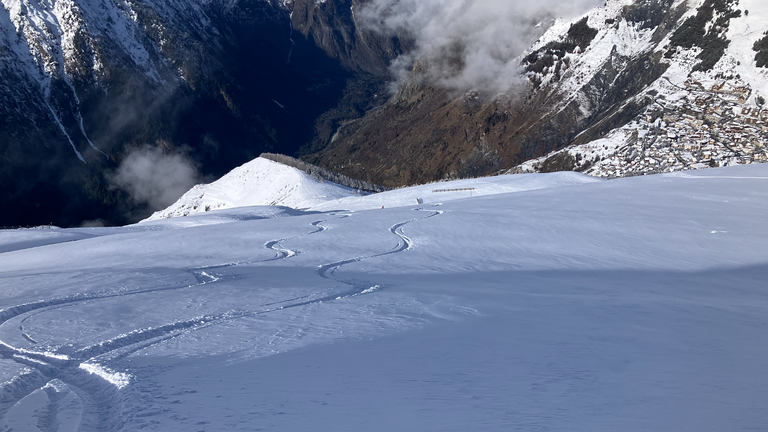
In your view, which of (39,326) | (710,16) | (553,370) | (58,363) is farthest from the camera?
(710,16)

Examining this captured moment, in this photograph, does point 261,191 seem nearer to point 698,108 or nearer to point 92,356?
point 92,356

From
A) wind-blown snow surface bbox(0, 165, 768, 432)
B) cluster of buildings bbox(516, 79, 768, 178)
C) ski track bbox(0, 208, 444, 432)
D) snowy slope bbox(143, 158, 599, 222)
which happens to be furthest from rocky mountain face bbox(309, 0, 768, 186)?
ski track bbox(0, 208, 444, 432)

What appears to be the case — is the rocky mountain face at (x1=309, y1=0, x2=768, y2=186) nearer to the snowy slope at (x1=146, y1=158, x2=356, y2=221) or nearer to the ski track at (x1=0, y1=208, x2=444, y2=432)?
the snowy slope at (x1=146, y1=158, x2=356, y2=221)

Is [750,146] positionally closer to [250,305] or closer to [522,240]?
[522,240]

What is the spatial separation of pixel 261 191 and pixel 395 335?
63580mm

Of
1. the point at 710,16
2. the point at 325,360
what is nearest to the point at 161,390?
the point at 325,360

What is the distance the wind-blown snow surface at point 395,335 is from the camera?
649cm

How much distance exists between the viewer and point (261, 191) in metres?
71.2

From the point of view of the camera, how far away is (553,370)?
25.5 feet

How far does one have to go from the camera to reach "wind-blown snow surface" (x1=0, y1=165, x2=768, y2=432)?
6.49 meters

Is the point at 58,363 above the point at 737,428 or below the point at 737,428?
above

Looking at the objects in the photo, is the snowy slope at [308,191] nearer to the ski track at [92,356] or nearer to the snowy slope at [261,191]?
the snowy slope at [261,191]

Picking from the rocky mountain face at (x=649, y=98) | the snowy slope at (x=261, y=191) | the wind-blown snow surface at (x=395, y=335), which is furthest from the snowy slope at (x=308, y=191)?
the rocky mountain face at (x=649, y=98)

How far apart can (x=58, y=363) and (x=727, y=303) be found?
12.5 meters
